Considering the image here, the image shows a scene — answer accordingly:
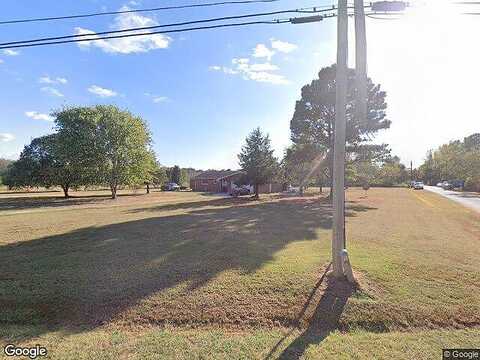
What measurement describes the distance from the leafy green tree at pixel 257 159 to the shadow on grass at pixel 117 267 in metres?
18.5

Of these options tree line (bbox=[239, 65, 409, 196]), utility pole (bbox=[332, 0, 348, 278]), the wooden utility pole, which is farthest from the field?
tree line (bbox=[239, 65, 409, 196])

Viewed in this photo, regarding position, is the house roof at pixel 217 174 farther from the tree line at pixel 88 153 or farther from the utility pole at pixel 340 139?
the utility pole at pixel 340 139

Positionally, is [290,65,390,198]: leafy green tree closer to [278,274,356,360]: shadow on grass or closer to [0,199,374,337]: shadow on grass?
[0,199,374,337]: shadow on grass

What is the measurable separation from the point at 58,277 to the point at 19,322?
6.17 ft

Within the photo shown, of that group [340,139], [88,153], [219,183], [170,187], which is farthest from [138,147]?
[340,139]

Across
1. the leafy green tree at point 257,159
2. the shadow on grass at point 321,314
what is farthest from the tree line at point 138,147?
the shadow on grass at point 321,314

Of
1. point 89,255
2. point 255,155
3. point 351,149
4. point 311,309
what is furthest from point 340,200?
point 255,155

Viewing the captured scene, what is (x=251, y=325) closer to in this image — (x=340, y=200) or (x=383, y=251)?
(x=340, y=200)

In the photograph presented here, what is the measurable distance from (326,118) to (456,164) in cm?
4917

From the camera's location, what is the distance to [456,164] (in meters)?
60.4

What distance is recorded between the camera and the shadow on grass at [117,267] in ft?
16.9

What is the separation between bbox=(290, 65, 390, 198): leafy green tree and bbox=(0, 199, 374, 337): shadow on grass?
16901 millimetres

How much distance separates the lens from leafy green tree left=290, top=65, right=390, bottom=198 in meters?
→ 26.2

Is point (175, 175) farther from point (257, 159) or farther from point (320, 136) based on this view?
point (320, 136)
